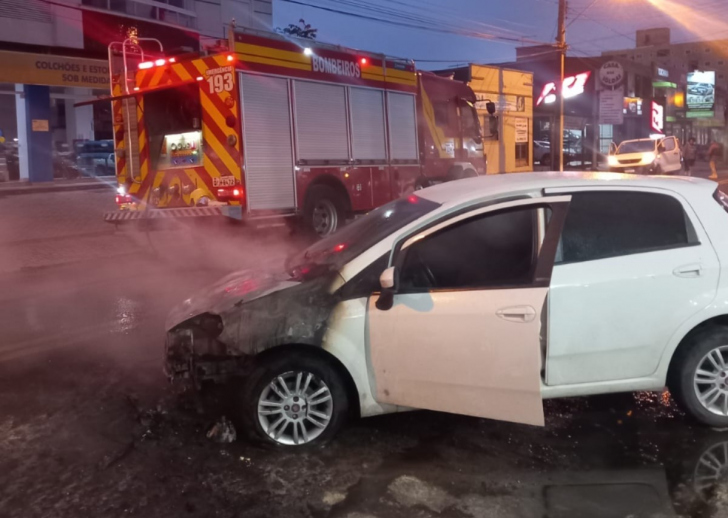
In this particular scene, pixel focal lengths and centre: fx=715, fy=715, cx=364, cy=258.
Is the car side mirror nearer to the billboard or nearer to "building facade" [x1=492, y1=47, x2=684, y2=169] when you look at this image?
"building facade" [x1=492, y1=47, x2=684, y2=169]

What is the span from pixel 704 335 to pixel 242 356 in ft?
9.05

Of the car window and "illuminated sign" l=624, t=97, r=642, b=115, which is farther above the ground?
"illuminated sign" l=624, t=97, r=642, b=115

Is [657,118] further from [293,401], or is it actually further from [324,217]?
[293,401]

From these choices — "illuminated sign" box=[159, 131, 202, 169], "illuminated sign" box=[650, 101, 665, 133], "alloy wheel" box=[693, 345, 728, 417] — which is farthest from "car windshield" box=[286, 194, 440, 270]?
"illuminated sign" box=[650, 101, 665, 133]

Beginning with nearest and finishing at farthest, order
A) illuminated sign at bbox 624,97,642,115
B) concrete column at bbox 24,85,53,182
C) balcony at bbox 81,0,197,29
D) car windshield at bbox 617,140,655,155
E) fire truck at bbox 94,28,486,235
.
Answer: fire truck at bbox 94,28,486,235
concrete column at bbox 24,85,53,182
balcony at bbox 81,0,197,29
car windshield at bbox 617,140,655,155
illuminated sign at bbox 624,97,642,115

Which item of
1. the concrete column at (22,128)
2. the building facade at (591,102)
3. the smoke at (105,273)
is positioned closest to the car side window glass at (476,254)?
the smoke at (105,273)

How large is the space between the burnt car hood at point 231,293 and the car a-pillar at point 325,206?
253 inches

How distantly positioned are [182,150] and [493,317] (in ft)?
26.6

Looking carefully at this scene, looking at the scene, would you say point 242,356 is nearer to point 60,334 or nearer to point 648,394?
point 648,394

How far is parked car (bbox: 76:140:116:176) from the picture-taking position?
25.0 meters

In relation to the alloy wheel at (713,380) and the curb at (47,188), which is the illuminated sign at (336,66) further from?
the curb at (47,188)

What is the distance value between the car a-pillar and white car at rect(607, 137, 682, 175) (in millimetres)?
19800

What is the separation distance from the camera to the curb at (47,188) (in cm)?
2012

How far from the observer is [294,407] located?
418cm
